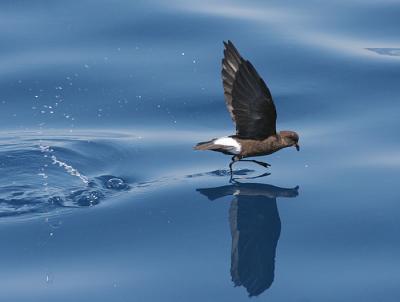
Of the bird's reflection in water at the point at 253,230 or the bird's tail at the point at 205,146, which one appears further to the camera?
the bird's tail at the point at 205,146

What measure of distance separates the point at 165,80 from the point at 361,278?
3634 millimetres

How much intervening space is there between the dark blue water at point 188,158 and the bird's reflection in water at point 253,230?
0.05 feet

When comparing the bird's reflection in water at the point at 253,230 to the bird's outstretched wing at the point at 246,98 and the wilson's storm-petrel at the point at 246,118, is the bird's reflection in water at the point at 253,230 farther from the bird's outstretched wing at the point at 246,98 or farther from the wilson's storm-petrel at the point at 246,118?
the bird's outstretched wing at the point at 246,98

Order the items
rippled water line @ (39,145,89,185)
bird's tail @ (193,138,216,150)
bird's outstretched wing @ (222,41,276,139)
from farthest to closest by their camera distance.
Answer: rippled water line @ (39,145,89,185) → bird's tail @ (193,138,216,150) → bird's outstretched wing @ (222,41,276,139)

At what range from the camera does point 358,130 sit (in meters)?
8.67

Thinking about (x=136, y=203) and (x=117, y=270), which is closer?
Answer: (x=117, y=270)

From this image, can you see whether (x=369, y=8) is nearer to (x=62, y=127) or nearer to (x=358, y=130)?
(x=358, y=130)

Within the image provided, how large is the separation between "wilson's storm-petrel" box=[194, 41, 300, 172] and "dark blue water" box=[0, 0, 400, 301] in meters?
0.24

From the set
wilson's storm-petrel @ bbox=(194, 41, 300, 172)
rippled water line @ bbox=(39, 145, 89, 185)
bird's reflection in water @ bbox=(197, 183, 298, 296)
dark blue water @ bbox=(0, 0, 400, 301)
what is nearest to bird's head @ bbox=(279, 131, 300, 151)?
wilson's storm-petrel @ bbox=(194, 41, 300, 172)

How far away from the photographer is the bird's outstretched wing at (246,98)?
24.6ft

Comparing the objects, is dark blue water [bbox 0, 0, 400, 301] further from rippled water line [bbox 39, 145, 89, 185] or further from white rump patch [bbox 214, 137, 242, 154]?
white rump patch [bbox 214, 137, 242, 154]

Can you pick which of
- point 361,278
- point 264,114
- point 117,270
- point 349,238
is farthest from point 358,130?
point 117,270

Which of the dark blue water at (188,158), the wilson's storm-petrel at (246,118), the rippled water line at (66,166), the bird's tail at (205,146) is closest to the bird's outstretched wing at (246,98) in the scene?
the wilson's storm-petrel at (246,118)

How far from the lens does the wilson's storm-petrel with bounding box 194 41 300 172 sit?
24.8ft
